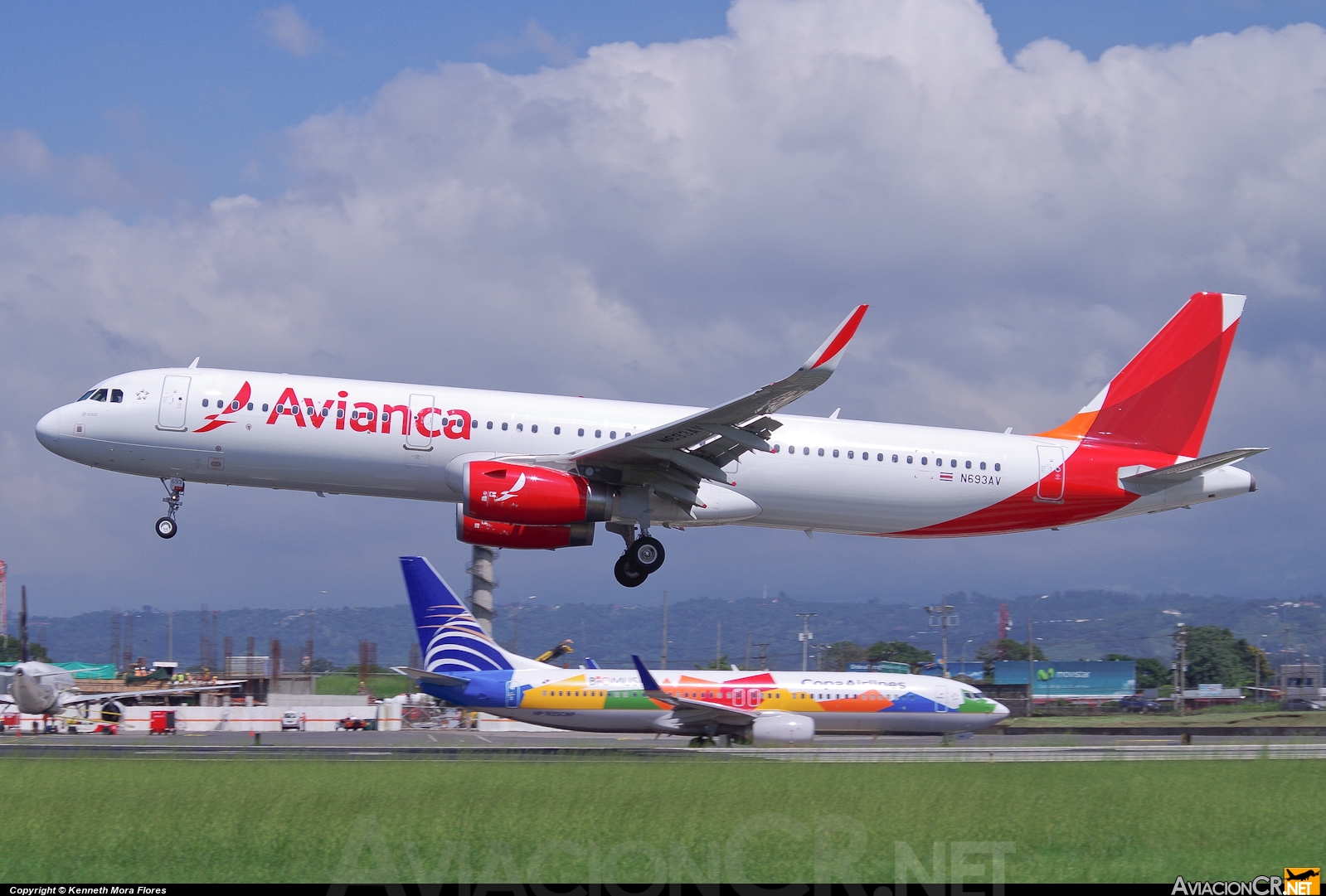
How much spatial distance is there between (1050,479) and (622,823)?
624 inches

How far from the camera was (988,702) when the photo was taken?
40.5 metres

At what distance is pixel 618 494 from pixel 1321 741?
27.5m

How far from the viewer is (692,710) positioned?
3678cm

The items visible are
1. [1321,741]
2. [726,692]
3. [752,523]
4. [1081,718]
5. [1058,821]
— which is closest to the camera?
[1058,821]

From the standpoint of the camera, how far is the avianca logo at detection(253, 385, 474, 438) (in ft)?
90.8

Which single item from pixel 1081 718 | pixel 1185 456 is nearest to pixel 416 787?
pixel 1185 456

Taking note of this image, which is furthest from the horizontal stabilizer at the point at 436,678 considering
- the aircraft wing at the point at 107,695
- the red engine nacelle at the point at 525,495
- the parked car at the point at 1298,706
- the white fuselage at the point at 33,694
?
the parked car at the point at 1298,706

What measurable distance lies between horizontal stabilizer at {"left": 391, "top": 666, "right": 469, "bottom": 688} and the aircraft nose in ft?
43.4

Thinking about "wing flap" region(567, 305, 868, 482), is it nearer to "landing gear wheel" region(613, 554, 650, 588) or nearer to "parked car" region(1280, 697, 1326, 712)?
"landing gear wheel" region(613, 554, 650, 588)

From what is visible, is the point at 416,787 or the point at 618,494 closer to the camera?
the point at 416,787

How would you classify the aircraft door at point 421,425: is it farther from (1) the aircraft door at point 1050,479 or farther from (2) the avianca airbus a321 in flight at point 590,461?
(1) the aircraft door at point 1050,479

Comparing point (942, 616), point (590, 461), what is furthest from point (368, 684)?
point (590, 461)

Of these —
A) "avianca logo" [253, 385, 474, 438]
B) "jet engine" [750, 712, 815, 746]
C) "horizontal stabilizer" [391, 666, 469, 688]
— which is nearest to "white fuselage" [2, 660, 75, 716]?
"horizontal stabilizer" [391, 666, 469, 688]

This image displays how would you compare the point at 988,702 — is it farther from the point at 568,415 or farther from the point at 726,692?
the point at 568,415
